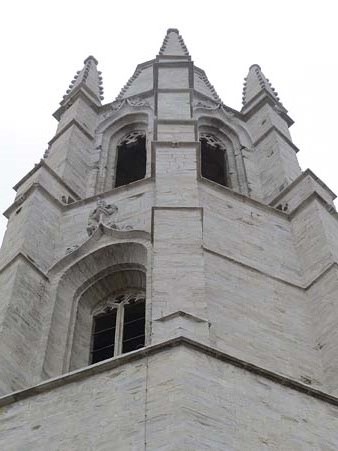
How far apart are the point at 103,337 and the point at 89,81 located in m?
13.0

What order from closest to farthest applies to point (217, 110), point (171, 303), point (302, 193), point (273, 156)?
point (171, 303) → point (302, 193) → point (273, 156) → point (217, 110)

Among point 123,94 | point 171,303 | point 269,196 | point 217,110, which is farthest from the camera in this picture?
point 123,94

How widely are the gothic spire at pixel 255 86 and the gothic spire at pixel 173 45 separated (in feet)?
6.06

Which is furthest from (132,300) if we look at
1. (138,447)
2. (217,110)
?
(217,110)

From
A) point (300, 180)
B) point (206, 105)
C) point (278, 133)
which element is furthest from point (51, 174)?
point (206, 105)

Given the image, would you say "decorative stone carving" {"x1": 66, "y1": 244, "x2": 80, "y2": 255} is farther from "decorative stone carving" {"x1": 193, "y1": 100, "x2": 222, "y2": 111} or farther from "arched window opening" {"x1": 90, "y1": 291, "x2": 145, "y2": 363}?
"decorative stone carving" {"x1": 193, "y1": 100, "x2": 222, "y2": 111}

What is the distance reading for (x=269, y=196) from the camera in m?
19.5

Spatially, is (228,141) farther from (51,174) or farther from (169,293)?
(169,293)

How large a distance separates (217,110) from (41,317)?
36.0ft

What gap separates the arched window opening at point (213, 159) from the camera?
21.8 meters

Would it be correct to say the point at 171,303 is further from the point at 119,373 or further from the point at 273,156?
the point at 273,156

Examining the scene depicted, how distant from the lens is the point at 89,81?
26469mm

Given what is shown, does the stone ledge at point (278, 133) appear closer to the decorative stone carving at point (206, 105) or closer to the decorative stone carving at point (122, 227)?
the decorative stone carving at point (206, 105)

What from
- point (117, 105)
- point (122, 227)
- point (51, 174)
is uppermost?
point (117, 105)
